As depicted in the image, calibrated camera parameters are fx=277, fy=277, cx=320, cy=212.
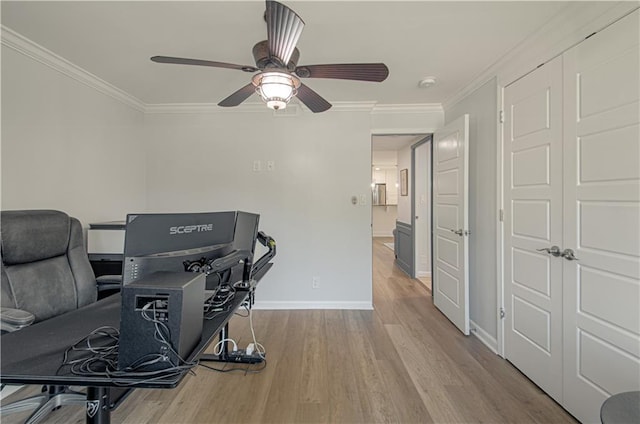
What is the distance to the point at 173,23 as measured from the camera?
1.77 metres

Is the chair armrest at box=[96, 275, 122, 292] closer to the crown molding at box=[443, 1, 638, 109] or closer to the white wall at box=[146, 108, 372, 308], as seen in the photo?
the white wall at box=[146, 108, 372, 308]

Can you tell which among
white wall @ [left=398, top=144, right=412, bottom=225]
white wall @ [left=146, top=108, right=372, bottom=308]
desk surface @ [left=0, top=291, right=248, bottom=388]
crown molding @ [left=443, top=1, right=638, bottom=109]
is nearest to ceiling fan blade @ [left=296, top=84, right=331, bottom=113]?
white wall @ [left=146, top=108, right=372, bottom=308]

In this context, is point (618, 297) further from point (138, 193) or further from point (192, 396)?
point (138, 193)

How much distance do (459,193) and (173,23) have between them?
2630mm

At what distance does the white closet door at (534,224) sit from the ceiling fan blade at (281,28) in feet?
5.36

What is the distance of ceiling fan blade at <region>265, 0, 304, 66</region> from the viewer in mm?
1154

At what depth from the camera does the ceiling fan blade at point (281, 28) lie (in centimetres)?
115

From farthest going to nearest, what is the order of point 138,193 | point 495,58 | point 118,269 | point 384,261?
point 384,261 < point 138,193 < point 118,269 < point 495,58

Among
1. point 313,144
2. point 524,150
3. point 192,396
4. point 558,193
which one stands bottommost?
point 192,396

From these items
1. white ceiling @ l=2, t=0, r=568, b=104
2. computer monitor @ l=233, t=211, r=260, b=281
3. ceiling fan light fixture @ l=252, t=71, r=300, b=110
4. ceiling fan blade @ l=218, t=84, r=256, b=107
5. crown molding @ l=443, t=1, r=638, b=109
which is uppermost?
white ceiling @ l=2, t=0, r=568, b=104

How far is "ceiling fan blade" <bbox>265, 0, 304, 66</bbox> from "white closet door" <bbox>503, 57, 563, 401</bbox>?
5.36 feet

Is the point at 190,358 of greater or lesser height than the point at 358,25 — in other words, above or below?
below

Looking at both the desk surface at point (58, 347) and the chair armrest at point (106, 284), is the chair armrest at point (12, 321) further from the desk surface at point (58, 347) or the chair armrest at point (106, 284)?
the chair armrest at point (106, 284)

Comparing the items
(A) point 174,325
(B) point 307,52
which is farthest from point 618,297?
(B) point 307,52
